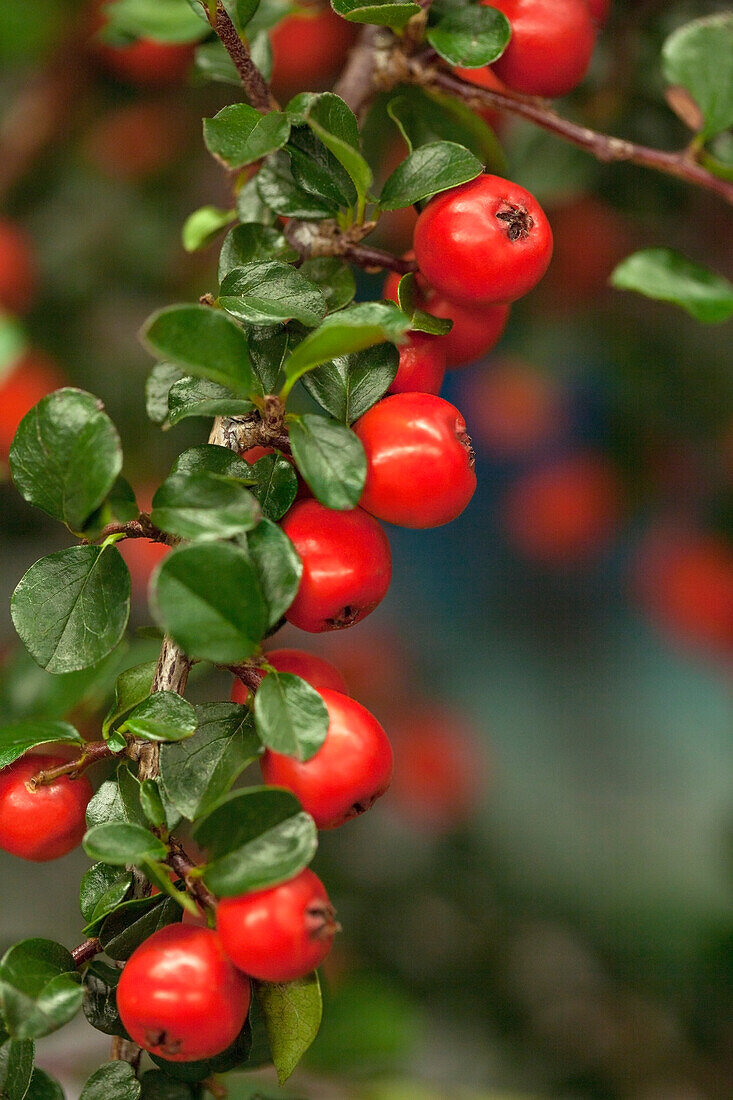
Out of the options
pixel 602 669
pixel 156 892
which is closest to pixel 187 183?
pixel 156 892

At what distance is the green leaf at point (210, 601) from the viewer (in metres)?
0.36

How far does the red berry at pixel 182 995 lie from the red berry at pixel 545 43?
496mm

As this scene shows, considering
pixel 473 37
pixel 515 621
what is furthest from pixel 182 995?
pixel 515 621

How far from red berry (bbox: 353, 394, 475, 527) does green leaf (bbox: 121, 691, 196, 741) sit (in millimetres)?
128

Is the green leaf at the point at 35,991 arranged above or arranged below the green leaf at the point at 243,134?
below

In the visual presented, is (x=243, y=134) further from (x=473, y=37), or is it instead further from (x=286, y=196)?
(x=473, y=37)

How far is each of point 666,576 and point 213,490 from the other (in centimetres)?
109

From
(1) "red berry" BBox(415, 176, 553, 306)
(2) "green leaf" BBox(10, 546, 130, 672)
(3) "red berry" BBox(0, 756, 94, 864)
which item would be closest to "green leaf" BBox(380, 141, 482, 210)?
(1) "red berry" BBox(415, 176, 553, 306)

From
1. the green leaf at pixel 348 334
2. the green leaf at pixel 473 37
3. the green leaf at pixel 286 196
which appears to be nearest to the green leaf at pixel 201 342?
the green leaf at pixel 348 334

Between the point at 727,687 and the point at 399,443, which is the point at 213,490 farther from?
the point at 727,687

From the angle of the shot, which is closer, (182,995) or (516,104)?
(182,995)

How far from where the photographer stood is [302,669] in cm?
44

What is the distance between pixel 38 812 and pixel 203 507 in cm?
18

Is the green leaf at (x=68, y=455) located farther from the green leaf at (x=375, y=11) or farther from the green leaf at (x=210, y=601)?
the green leaf at (x=375, y=11)
